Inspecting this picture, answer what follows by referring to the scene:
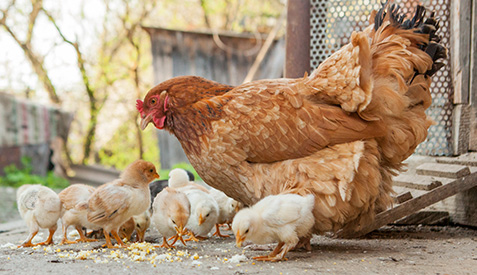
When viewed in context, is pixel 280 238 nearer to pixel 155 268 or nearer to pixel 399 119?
pixel 155 268

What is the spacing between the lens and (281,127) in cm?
329

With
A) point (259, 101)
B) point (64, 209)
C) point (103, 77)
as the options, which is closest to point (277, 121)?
point (259, 101)

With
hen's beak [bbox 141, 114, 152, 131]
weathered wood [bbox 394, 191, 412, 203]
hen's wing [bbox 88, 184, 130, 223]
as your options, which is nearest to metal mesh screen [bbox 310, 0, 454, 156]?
weathered wood [bbox 394, 191, 412, 203]

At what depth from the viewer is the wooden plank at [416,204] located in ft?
12.7

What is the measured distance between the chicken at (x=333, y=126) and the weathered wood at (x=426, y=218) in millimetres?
1010

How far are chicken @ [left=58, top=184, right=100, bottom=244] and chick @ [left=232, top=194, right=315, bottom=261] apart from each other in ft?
4.83

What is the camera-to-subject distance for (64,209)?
13.1ft

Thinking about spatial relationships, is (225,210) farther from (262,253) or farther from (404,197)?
(404,197)

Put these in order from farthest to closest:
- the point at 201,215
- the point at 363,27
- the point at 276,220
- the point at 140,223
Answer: the point at 363,27 → the point at 140,223 → the point at 201,215 → the point at 276,220

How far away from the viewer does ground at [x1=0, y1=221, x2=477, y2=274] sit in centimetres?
281

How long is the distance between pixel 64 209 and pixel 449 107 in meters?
3.78

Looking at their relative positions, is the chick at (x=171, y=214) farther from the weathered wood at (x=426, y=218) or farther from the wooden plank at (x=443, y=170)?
the wooden plank at (x=443, y=170)

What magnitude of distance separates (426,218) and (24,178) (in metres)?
8.01

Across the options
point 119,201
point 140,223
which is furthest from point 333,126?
point 140,223
